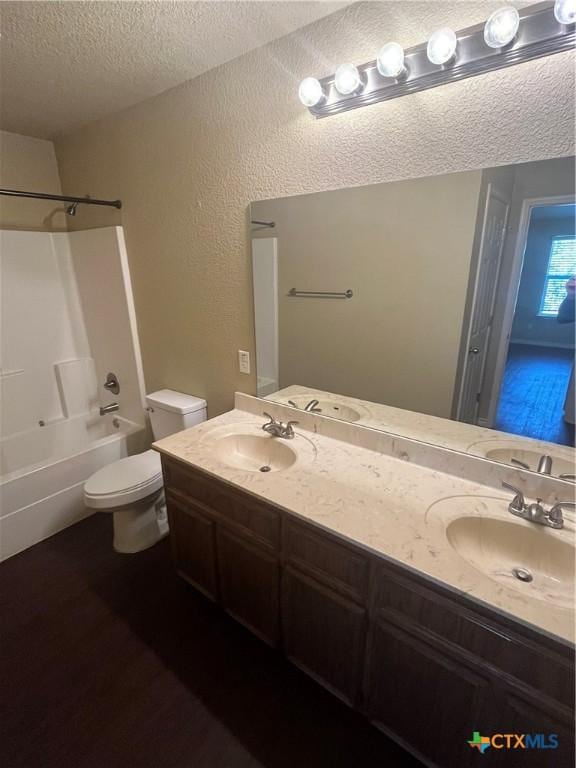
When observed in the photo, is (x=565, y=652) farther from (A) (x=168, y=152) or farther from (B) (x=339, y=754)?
(A) (x=168, y=152)

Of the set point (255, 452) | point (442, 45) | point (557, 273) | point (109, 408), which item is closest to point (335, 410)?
point (255, 452)

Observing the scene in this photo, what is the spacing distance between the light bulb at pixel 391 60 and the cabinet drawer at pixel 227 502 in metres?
1.46

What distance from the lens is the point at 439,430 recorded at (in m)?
1.40

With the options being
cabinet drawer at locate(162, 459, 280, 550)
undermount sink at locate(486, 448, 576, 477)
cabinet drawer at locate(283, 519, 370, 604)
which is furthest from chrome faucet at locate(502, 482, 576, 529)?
cabinet drawer at locate(162, 459, 280, 550)

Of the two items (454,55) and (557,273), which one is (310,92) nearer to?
(454,55)

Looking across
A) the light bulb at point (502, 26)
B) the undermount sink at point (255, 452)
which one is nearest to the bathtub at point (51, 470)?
the undermount sink at point (255, 452)

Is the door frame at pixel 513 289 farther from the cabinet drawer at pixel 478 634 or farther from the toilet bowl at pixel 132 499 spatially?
the toilet bowl at pixel 132 499

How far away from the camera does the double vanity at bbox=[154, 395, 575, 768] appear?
863 millimetres

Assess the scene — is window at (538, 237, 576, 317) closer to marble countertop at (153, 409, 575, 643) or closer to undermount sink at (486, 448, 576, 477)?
undermount sink at (486, 448, 576, 477)

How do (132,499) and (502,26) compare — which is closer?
(502,26)

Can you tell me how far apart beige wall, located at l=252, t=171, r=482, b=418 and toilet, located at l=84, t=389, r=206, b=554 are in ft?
2.97

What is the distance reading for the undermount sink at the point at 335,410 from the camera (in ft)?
5.30

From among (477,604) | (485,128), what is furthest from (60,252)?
(477,604)

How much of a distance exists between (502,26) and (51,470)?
277 cm
